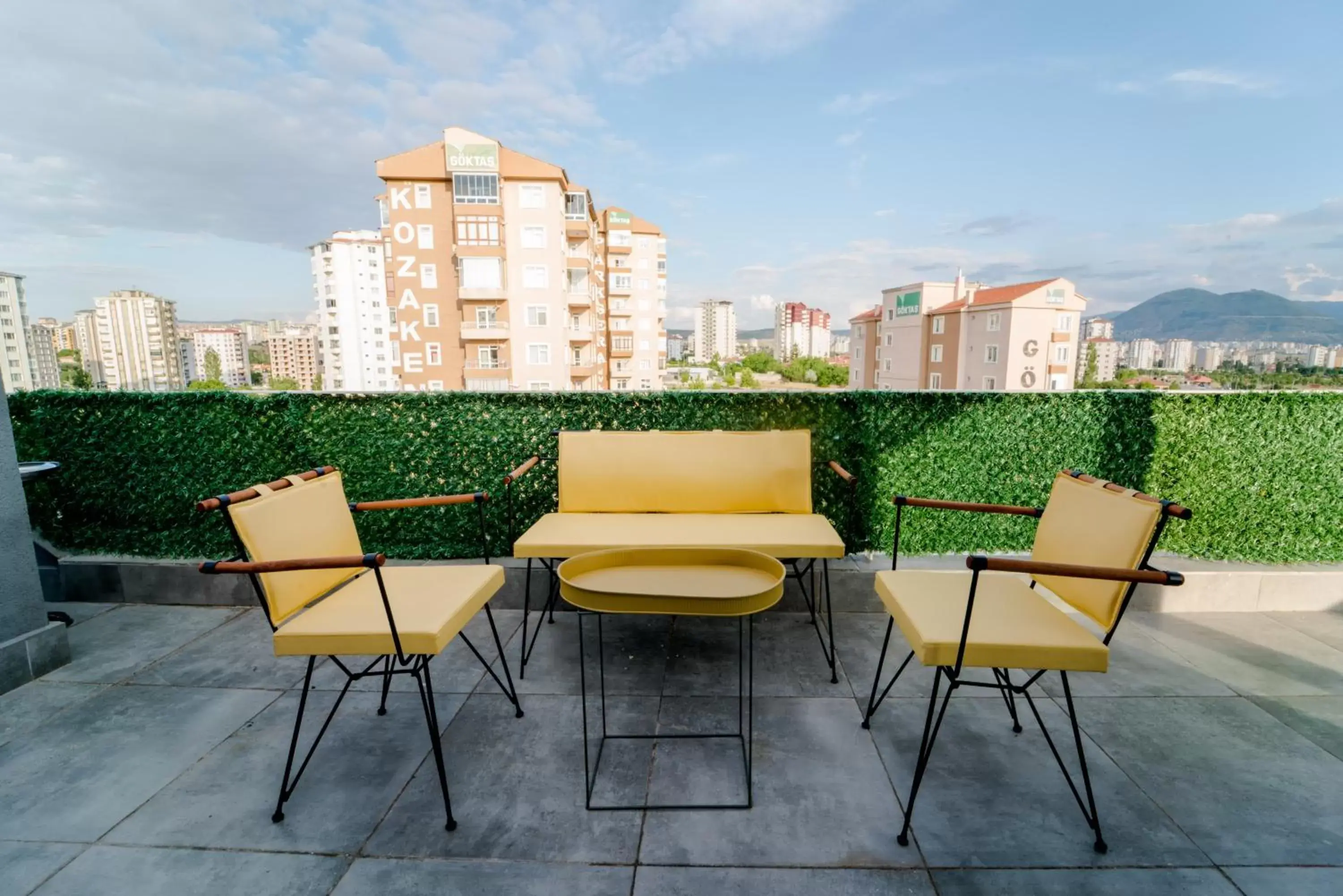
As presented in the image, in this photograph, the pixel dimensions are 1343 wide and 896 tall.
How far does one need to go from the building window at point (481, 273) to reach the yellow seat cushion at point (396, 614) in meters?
40.2

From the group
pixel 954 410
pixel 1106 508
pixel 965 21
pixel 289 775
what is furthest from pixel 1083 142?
pixel 289 775

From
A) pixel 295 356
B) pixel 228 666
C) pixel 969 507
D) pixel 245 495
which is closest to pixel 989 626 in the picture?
pixel 969 507

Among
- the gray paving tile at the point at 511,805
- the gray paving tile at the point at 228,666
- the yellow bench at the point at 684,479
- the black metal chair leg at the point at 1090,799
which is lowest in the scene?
the gray paving tile at the point at 228,666

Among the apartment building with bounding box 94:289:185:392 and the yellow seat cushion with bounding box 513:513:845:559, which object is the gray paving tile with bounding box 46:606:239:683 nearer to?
the yellow seat cushion with bounding box 513:513:845:559

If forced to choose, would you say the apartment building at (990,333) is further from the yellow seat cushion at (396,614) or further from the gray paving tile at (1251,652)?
the yellow seat cushion at (396,614)

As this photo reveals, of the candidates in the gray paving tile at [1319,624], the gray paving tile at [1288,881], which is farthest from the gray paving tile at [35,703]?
the gray paving tile at [1319,624]

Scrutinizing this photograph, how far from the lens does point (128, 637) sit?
341 cm

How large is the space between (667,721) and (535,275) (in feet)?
135

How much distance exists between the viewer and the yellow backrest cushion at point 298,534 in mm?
2047

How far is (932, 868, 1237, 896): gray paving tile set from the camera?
1656mm

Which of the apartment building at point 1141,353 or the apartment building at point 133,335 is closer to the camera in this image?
the apartment building at point 1141,353

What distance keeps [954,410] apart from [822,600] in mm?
1617

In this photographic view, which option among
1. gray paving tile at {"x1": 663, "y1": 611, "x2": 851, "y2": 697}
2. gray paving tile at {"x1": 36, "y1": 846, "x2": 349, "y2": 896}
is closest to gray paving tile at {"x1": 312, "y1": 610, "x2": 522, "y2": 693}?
gray paving tile at {"x1": 663, "y1": 611, "x2": 851, "y2": 697}

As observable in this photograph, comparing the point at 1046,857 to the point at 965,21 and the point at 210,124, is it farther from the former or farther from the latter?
the point at 210,124
